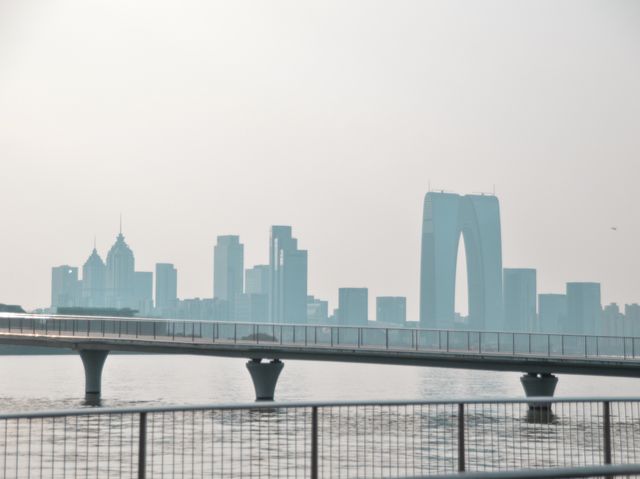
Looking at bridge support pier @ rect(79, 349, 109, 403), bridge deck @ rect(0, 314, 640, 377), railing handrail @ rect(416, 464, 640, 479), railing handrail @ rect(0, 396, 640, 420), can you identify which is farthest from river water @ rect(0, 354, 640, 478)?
bridge support pier @ rect(79, 349, 109, 403)

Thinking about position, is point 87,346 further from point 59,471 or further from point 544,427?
point 544,427

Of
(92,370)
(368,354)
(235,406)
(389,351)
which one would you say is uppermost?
(389,351)

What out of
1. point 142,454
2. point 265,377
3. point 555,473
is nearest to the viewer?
point 555,473

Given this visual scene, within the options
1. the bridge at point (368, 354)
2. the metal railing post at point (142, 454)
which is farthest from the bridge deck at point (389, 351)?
the metal railing post at point (142, 454)

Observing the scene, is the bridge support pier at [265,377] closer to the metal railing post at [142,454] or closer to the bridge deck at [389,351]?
the bridge deck at [389,351]

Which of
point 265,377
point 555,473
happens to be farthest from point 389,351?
point 555,473

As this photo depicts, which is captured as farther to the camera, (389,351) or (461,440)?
(389,351)

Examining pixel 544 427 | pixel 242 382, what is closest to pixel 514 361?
pixel 544 427

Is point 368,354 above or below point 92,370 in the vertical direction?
above

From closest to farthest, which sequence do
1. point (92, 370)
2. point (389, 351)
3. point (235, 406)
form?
point (235, 406) < point (389, 351) < point (92, 370)

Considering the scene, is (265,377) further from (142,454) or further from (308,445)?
(142,454)

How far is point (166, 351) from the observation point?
89438 mm

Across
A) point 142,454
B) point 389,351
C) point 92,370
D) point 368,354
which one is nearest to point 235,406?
point 142,454

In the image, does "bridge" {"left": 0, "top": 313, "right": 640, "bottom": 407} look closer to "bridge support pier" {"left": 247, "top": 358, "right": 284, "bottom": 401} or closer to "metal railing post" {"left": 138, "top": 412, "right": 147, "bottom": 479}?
"bridge support pier" {"left": 247, "top": 358, "right": 284, "bottom": 401}
